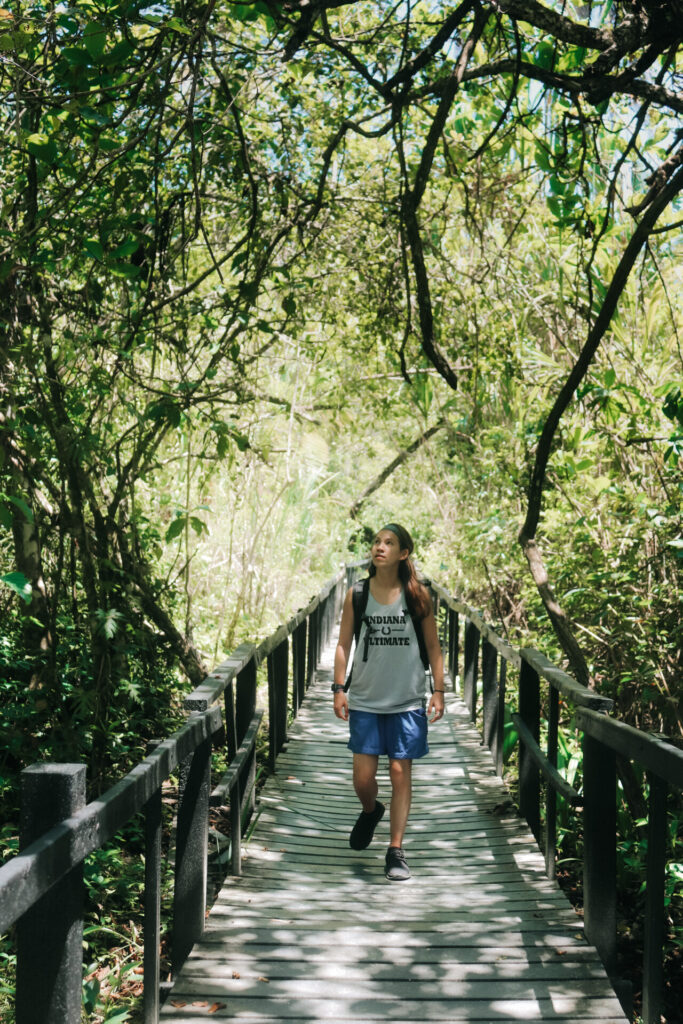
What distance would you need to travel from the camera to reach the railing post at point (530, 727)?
16.6 ft

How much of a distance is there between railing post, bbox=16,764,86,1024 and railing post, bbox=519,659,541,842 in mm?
3251

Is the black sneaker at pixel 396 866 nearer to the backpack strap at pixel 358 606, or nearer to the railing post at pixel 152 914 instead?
the backpack strap at pixel 358 606

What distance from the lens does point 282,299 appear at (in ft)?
26.8

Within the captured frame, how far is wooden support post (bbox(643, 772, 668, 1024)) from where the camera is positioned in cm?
276

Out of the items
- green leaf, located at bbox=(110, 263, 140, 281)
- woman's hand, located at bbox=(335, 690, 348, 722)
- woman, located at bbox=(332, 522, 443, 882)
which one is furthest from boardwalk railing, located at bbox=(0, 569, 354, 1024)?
green leaf, located at bbox=(110, 263, 140, 281)

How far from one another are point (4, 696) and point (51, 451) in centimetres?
203

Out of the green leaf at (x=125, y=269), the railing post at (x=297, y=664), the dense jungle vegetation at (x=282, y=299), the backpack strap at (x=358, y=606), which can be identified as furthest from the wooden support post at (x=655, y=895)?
the railing post at (x=297, y=664)

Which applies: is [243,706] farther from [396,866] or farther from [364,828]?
[396,866]

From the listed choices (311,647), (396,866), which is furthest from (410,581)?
(311,647)

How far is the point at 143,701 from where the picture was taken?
24.2 ft

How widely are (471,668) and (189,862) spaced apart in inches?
219

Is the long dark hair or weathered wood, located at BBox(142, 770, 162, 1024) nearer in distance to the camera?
weathered wood, located at BBox(142, 770, 162, 1024)

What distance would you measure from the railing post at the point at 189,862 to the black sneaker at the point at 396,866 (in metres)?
1.28

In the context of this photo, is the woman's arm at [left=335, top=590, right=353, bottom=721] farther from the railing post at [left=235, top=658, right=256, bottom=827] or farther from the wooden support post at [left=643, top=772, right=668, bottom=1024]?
the wooden support post at [left=643, top=772, right=668, bottom=1024]
